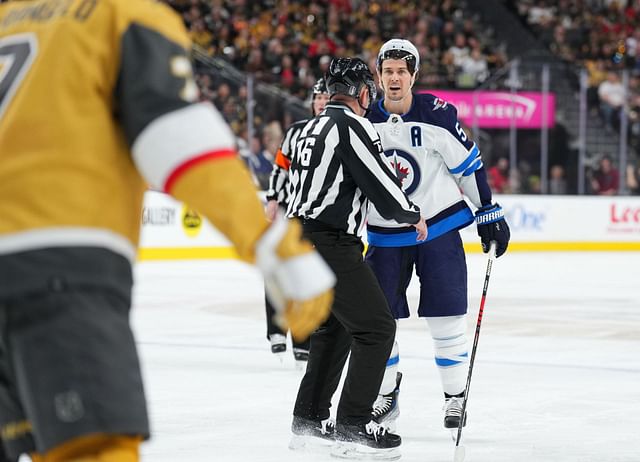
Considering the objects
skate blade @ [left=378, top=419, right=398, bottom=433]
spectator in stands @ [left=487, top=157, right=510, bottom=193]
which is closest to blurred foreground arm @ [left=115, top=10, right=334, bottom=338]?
skate blade @ [left=378, top=419, right=398, bottom=433]

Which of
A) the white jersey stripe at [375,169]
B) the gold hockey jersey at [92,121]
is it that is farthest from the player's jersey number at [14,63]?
the white jersey stripe at [375,169]

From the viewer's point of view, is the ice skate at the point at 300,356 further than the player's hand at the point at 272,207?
No

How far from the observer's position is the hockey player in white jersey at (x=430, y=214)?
4.38 metres

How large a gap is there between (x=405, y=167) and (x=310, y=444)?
3.63 feet

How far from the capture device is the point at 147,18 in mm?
1699

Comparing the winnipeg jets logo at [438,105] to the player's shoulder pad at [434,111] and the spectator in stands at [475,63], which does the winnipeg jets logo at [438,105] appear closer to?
the player's shoulder pad at [434,111]

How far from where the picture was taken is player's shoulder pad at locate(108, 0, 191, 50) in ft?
5.55

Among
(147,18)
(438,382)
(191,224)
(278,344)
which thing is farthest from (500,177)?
(147,18)

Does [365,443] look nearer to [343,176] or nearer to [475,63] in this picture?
[343,176]

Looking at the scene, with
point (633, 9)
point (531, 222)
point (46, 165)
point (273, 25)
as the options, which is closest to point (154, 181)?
point (46, 165)

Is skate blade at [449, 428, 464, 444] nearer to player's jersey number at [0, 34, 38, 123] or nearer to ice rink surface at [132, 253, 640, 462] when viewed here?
ice rink surface at [132, 253, 640, 462]

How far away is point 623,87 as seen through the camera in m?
13.8

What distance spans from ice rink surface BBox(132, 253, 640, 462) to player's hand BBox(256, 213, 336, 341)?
2278 mm

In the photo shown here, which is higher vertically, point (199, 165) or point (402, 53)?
point (402, 53)
